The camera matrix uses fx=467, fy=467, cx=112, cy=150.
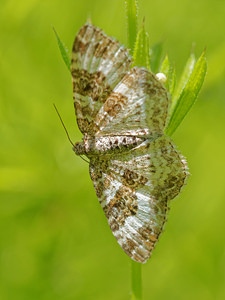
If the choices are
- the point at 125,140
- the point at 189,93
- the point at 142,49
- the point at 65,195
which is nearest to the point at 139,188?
the point at 125,140

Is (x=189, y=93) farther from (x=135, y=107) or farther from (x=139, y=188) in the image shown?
(x=139, y=188)

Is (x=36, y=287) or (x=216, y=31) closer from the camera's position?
(x=36, y=287)

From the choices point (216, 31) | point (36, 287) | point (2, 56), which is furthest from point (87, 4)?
point (36, 287)

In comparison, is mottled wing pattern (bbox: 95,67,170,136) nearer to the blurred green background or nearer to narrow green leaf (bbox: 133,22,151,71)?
narrow green leaf (bbox: 133,22,151,71)

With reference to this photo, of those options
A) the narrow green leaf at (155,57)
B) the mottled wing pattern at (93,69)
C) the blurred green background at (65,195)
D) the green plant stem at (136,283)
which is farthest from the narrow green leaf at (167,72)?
the blurred green background at (65,195)

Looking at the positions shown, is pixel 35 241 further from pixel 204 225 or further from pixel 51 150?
pixel 204 225

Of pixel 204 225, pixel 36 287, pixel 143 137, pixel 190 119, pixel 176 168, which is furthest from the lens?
pixel 190 119
